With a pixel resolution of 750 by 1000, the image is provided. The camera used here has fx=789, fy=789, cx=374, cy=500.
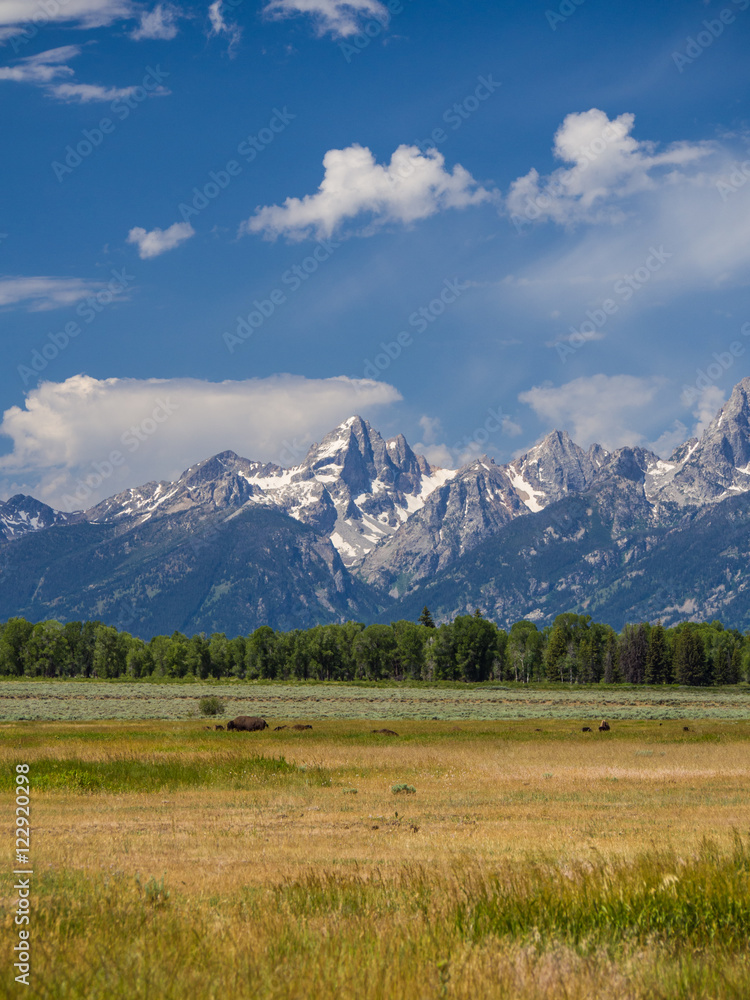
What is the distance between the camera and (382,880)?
11766mm

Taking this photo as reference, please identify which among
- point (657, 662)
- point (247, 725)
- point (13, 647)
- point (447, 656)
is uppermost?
point (247, 725)

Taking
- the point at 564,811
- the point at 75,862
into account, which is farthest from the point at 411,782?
the point at 75,862

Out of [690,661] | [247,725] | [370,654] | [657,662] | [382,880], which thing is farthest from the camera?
[370,654]

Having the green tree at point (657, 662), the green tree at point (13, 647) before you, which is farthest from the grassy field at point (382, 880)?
the green tree at point (13, 647)

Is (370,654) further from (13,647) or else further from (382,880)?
(382,880)

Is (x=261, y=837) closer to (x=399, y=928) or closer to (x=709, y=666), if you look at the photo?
(x=399, y=928)

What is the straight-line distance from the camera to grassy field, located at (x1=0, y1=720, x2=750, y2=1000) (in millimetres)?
7434

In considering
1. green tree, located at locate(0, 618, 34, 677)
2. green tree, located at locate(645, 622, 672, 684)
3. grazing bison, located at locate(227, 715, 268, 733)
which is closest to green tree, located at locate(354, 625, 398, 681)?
green tree, located at locate(645, 622, 672, 684)

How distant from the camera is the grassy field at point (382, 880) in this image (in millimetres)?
7434

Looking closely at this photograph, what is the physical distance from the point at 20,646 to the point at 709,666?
16714 cm

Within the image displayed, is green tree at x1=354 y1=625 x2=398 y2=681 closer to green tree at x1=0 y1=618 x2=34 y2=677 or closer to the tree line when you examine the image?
the tree line

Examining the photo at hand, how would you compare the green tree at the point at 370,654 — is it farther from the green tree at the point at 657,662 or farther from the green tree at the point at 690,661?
the green tree at the point at 690,661

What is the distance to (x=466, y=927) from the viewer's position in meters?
9.15

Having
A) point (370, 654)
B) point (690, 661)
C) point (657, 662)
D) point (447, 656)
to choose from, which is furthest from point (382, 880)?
point (370, 654)
